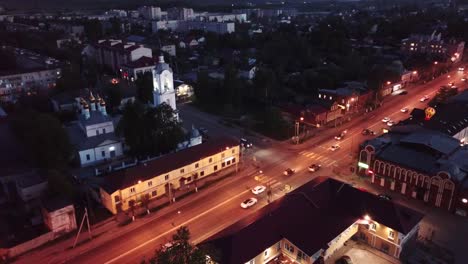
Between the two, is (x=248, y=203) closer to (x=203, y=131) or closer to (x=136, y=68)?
(x=203, y=131)

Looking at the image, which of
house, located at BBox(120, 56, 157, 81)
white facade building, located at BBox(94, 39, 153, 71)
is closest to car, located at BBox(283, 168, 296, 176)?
house, located at BBox(120, 56, 157, 81)

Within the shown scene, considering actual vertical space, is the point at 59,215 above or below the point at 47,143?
below

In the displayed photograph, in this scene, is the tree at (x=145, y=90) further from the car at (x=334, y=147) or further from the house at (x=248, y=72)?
the car at (x=334, y=147)

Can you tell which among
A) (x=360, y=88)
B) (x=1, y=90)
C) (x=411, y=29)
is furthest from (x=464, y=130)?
(x=411, y=29)

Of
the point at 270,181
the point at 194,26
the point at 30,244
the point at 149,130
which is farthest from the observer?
the point at 194,26

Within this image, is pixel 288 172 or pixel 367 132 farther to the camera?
pixel 367 132

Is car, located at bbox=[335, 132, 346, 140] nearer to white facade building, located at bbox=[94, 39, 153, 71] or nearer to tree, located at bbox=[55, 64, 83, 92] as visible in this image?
tree, located at bbox=[55, 64, 83, 92]

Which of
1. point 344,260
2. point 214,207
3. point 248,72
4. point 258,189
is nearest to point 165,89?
point 258,189
